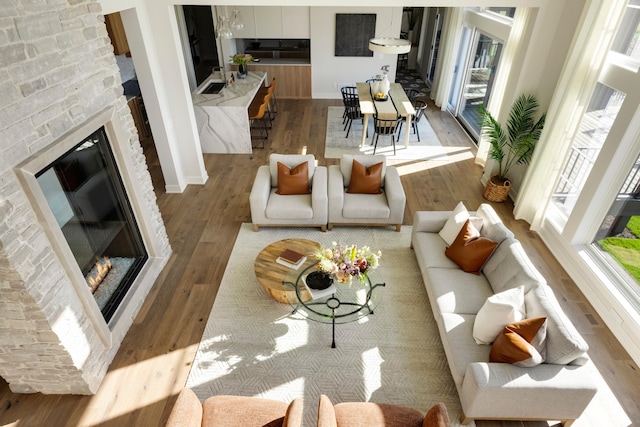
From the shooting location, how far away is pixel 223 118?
23.0 ft

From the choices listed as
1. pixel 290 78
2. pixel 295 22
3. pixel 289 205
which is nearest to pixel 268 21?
pixel 295 22

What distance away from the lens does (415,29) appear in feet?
40.9

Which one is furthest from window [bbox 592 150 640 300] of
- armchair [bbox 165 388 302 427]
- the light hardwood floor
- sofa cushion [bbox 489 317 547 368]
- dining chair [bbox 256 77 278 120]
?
dining chair [bbox 256 77 278 120]

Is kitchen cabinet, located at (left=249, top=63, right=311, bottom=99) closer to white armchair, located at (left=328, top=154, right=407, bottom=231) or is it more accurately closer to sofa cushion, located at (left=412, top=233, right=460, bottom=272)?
white armchair, located at (left=328, top=154, right=407, bottom=231)

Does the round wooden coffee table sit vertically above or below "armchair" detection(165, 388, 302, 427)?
below

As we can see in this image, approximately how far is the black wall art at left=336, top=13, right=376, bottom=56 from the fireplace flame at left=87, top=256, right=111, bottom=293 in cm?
799

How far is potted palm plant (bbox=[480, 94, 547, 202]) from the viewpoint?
516 cm

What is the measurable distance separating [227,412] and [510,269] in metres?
2.75

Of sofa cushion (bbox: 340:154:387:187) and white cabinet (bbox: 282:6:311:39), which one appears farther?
white cabinet (bbox: 282:6:311:39)

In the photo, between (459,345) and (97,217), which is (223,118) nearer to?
(97,217)

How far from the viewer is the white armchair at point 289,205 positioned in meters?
4.84

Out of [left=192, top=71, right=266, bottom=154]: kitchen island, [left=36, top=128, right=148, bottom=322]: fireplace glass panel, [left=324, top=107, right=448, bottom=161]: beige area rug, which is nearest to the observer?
[left=36, top=128, right=148, bottom=322]: fireplace glass panel

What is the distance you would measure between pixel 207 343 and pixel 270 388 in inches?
31.8

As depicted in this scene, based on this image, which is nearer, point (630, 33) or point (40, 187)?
point (40, 187)
